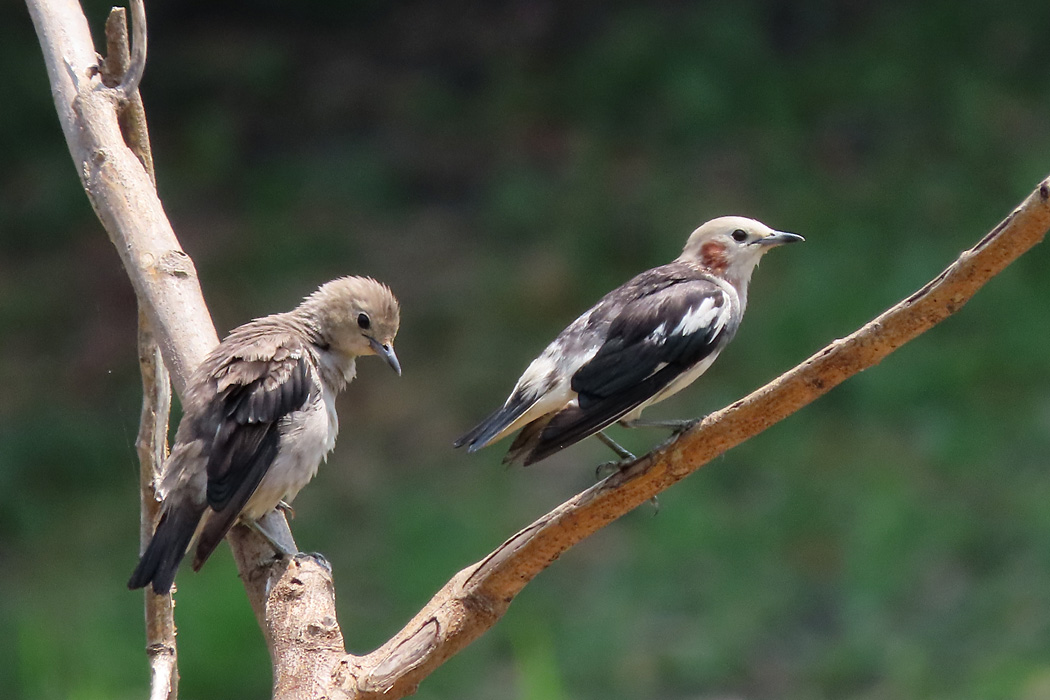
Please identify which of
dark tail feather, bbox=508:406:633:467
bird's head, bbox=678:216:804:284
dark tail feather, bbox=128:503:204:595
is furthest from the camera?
bird's head, bbox=678:216:804:284

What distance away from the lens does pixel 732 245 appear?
4.15 meters

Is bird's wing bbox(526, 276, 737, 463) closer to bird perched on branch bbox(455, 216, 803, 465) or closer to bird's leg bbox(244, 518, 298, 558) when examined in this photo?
bird perched on branch bbox(455, 216, 803, 465)

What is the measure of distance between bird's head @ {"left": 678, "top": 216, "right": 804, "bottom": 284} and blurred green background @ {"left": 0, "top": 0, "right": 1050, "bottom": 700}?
151 centimetres

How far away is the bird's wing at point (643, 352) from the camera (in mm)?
3500

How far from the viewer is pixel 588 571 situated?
6797 mm

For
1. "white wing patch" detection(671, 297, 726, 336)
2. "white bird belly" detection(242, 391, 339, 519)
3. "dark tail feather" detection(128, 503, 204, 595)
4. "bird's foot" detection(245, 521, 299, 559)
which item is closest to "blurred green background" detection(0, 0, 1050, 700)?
"white bird belly" detection(242, 391, 339, 519)

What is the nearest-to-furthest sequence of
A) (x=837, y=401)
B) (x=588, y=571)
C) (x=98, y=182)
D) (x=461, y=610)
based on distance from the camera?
(x=461, y=610), (x=98, y=182), (x=588, y=571), (x=837, y=401)

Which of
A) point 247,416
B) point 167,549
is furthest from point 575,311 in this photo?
point 167,549

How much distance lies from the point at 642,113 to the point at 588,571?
3766mm

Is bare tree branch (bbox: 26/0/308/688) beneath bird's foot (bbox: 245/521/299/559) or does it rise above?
above

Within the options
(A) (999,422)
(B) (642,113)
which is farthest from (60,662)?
(B) (642,113)

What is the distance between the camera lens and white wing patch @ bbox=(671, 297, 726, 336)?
12.3 ft

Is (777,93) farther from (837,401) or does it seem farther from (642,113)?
(837,401)

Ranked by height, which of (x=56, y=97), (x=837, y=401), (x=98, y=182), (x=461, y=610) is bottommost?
(x=461, y=610)
